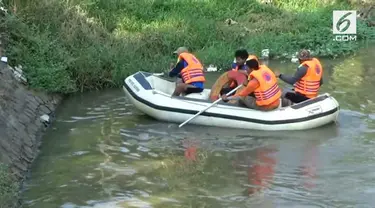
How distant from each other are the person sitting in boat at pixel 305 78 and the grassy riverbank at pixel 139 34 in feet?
13.1

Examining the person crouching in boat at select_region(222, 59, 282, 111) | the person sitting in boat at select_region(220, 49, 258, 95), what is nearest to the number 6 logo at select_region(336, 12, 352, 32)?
the person sitting in boat at select_region(220, 49, 258, 95)

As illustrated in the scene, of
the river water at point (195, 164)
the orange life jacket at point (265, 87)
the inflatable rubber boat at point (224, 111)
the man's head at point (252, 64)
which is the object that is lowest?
the river water at point (195, 164)

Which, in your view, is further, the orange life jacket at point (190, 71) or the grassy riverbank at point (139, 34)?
→ the grassy riverbank at point (139, 34)

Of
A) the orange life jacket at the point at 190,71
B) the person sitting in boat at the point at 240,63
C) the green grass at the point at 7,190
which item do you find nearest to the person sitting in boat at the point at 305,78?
the person sitting in boat at the point at 240,63

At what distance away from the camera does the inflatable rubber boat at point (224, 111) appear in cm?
1050

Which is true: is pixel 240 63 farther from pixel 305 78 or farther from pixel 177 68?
pixel 305 78

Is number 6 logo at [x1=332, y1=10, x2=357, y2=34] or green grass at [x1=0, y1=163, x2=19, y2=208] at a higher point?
number 6 logo at [x1=332, y1=10, x2=357, y2=34]

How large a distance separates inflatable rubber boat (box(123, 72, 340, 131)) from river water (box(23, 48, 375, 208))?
14cm

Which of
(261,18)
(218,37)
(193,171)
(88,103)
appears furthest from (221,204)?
(261,18)

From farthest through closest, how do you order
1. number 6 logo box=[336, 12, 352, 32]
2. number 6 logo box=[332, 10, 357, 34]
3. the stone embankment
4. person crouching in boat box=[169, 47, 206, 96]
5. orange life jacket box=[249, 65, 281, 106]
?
number 6 logo box=[336, 12, 352, 32]
number 6 logo box=[332, 10, 357, 34]
person crouching in boat box=[169, 47, 206, 96]
orange life jacket box=[249, 65, 281, 106]
the stone embankment

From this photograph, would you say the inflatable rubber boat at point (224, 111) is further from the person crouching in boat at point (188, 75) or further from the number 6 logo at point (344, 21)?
the number 6 logo at point (344, 21)

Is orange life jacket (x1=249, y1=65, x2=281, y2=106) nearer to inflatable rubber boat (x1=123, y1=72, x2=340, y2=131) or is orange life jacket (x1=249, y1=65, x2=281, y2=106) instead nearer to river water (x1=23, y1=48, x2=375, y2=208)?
inflatable rubber boat (x1=123, y1=72, x2=340, y2=131)

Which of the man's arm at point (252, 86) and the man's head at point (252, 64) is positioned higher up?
the man's head at point (252, 64)

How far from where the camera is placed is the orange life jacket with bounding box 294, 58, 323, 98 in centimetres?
1074
